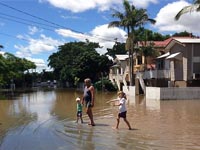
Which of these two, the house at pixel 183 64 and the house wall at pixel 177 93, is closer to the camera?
the house wall at pixel 177 93

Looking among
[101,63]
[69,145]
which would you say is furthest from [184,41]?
[101,63]

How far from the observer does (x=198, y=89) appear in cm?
3566

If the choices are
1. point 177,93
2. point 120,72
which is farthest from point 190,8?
point 120,72

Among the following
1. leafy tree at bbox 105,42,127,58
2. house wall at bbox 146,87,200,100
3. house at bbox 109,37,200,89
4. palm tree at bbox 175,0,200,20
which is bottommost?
house wall at bbox 146,87,200,100

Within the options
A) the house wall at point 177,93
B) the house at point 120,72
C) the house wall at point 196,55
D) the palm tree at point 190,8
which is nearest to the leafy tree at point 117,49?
the house at point 120,72

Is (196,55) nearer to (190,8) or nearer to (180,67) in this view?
(180,67)

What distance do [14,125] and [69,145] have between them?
591cm

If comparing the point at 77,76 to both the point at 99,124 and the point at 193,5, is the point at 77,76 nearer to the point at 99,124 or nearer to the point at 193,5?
the point at 193,5

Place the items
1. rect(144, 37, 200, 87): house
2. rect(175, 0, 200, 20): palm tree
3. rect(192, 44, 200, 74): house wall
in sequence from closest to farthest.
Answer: rect(175, 0, 200, 20): palm tree
rect(144, 37, 200, 87): house
rect(192, 44, 200, 74): house wall

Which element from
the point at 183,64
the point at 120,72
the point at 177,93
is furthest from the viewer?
the point at 120,72

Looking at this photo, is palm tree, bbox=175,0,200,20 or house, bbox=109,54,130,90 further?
house, bbox=109,54,130,90

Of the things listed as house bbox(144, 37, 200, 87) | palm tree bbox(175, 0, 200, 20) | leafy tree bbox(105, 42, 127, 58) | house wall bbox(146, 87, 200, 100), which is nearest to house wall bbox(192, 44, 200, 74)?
house bbox(144, 37, 200, 87)

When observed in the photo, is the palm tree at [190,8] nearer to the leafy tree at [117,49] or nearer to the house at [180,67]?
the house at [180,67]

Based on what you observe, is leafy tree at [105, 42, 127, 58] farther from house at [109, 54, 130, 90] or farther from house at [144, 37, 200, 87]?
house at [144, 37, 200, 87]
